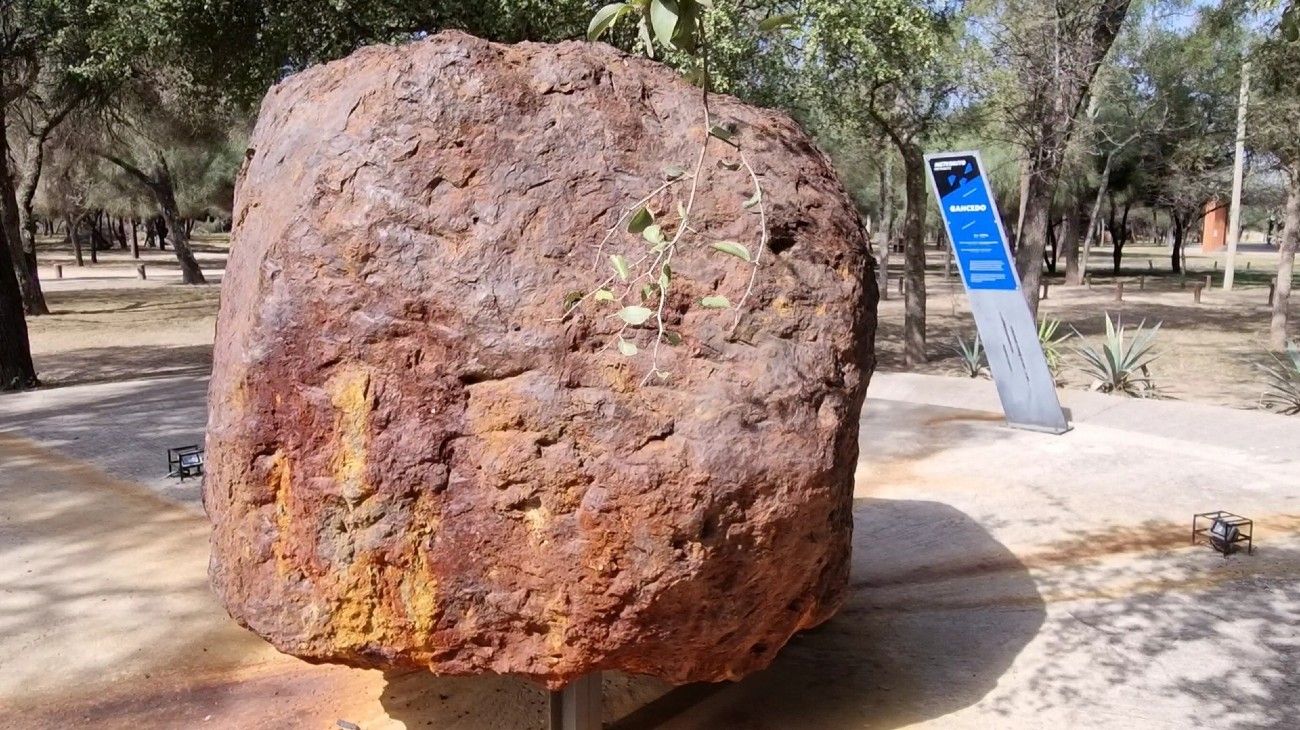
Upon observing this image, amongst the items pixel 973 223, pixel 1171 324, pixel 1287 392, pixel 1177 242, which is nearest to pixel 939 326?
pixel 1171 324

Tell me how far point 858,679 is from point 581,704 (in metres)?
1.38

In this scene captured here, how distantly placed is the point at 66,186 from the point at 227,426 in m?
30.3

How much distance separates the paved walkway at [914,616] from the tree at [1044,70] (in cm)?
598

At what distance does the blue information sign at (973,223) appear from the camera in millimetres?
8781

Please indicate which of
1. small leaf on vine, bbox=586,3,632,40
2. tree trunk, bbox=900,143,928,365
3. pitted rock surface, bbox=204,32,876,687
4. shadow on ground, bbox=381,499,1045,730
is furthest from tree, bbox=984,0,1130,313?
small leaf on vine, bbox=586,3,632,40

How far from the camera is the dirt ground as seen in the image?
14.5 meters

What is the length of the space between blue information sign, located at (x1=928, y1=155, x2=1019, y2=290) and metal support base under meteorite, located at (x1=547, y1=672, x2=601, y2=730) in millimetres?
6225

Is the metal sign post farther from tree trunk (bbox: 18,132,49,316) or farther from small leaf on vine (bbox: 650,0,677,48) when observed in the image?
tree trunk (bbox: 18,132,49,316)

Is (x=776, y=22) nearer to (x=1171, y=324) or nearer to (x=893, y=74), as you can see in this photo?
(x=893, y=74)

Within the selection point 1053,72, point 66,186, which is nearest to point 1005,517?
point 1053,72

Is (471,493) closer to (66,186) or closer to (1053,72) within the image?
(1053,72)

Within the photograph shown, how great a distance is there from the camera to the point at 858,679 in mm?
4461

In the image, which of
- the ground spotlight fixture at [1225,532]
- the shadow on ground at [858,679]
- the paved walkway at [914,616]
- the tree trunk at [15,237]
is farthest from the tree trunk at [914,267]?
the tree trunk at [15,237]

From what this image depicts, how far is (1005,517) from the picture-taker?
6.68m
